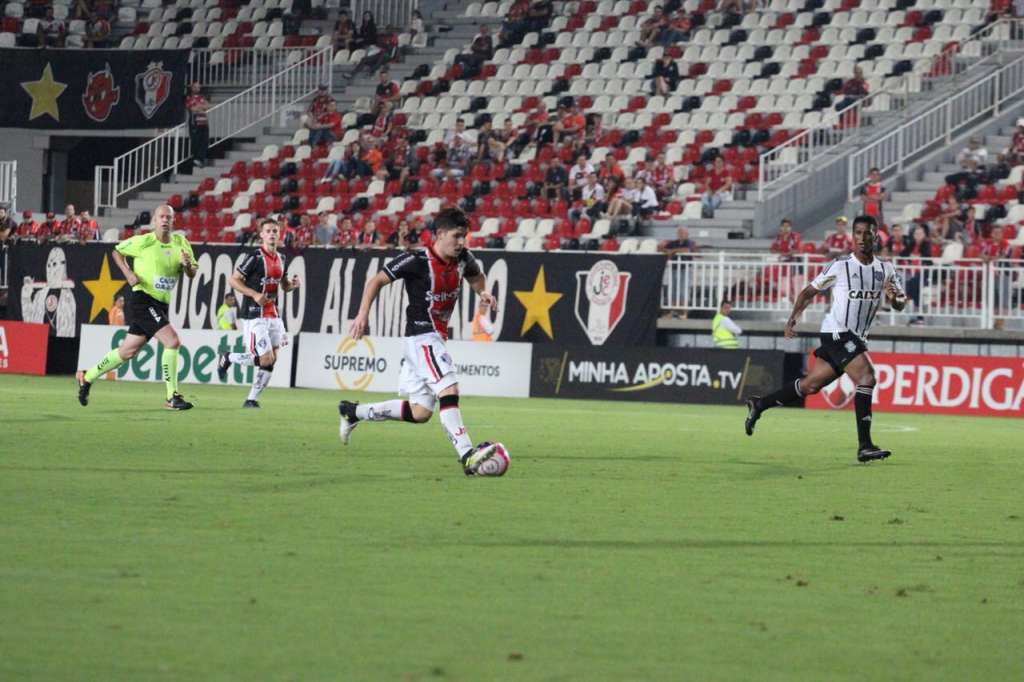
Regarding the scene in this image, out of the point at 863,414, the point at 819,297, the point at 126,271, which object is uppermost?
the point at 819,297

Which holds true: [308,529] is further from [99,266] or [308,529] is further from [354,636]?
[99,266]

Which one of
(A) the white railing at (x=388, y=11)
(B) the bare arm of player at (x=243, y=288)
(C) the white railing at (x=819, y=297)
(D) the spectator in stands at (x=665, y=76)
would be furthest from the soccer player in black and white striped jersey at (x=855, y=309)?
(A) the white railing at (x=388, y=11)

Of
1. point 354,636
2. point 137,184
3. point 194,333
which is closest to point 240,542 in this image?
point 354,636

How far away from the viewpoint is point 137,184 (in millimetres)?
43281

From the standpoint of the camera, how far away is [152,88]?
4391 centimetres

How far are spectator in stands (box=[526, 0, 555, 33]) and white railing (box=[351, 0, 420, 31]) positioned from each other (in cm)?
414

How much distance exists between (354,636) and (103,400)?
57.4ft

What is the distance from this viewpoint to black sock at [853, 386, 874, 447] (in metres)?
16.2

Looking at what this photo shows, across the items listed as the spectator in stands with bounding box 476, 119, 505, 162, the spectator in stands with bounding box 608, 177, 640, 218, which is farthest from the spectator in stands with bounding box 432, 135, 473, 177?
the spectator in stands with bounding box 608, 177, 640, 218

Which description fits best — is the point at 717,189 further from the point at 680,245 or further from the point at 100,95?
the point at 100,95

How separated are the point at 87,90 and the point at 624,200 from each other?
16308 mm

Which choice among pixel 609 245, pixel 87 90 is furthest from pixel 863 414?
pixel 87 90

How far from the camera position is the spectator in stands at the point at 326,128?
4234cm

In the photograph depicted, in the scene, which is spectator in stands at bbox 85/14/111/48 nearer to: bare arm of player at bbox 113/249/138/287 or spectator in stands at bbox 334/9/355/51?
spectator in stands at bbox 334/9/355/51
